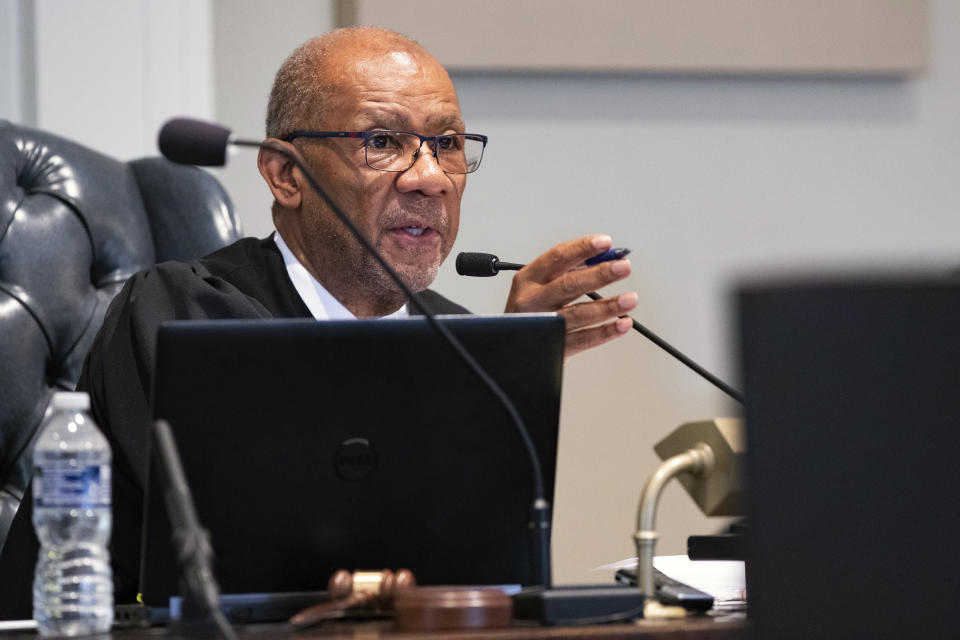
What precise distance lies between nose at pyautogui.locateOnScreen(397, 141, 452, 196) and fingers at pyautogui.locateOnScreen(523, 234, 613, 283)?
429 mm


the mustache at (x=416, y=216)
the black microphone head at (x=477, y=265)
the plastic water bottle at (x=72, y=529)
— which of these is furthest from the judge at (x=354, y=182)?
the plastic water bottle at (x=72, y=529)

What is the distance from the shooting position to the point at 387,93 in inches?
75.2

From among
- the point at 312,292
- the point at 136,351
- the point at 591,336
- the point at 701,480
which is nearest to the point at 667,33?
the point at 312,292

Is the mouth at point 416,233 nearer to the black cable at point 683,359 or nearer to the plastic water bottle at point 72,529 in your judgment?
the black cable at point 683,359

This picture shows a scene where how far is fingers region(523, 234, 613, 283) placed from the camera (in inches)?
55.7

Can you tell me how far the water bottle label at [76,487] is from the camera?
98cm

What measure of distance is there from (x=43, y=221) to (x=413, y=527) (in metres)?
1.06

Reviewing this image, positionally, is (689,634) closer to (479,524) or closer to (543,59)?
(479,524)

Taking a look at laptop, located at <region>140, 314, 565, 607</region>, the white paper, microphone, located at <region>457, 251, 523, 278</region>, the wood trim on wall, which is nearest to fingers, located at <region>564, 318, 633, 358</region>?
microphone, located at <region>457, 251, 523, 278</region>

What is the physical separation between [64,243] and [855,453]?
58.1 inches

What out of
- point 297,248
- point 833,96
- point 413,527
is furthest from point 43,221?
point 833,96

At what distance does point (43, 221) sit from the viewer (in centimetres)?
181

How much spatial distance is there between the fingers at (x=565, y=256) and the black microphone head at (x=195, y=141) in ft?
1.33

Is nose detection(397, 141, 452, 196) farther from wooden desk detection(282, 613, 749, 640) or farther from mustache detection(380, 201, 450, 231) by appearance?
wooden desk detection(282, 613, 749, 640)
